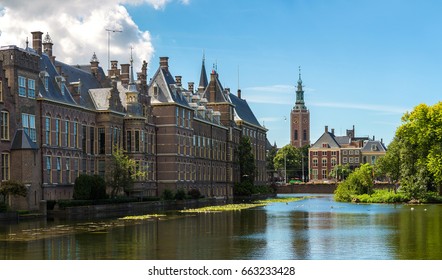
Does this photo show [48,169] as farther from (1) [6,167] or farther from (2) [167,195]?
(2) [167,195]

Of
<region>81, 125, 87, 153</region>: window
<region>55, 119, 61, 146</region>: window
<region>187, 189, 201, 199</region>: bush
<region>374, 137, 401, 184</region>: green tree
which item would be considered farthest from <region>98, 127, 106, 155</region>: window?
<region>374, 137, 401, 184</region>: green tree

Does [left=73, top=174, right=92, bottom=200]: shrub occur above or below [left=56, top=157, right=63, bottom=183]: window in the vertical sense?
below

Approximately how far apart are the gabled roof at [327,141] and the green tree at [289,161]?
10.6 metres

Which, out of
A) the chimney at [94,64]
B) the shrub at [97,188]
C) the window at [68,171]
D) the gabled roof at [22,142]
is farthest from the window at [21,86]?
the chimney at [94,64]

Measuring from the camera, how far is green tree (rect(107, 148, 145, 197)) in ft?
201

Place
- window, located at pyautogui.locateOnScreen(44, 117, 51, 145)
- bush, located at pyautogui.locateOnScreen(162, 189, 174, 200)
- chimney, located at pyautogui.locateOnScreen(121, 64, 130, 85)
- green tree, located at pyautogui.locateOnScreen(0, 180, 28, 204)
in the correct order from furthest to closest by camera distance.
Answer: chimney, located at pyautogui.locateOnScreen(121, 64, 130, 85), bush, located at pyautogui.locateOnScreen(162, 189, 174, 200), window, located at pyautogui.locateOnScreen(44, 117, 51, 145), green tree, located at pyautogui.locateOnScreen(0, 180, 28, 204)

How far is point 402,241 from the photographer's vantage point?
94.7 ft

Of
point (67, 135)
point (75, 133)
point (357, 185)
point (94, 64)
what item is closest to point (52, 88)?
point (67, 135)

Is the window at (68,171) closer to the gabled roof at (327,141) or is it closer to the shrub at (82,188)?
the shrub at (82,188)

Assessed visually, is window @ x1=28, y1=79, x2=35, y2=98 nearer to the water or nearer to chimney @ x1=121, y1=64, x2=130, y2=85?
the water

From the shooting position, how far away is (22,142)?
50.8 metres

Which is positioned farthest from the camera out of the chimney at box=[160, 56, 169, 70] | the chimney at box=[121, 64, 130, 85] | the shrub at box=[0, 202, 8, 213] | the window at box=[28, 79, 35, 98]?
the chimney at box=[160, 56, 169, 70]

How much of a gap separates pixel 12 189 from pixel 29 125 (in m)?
8.05
